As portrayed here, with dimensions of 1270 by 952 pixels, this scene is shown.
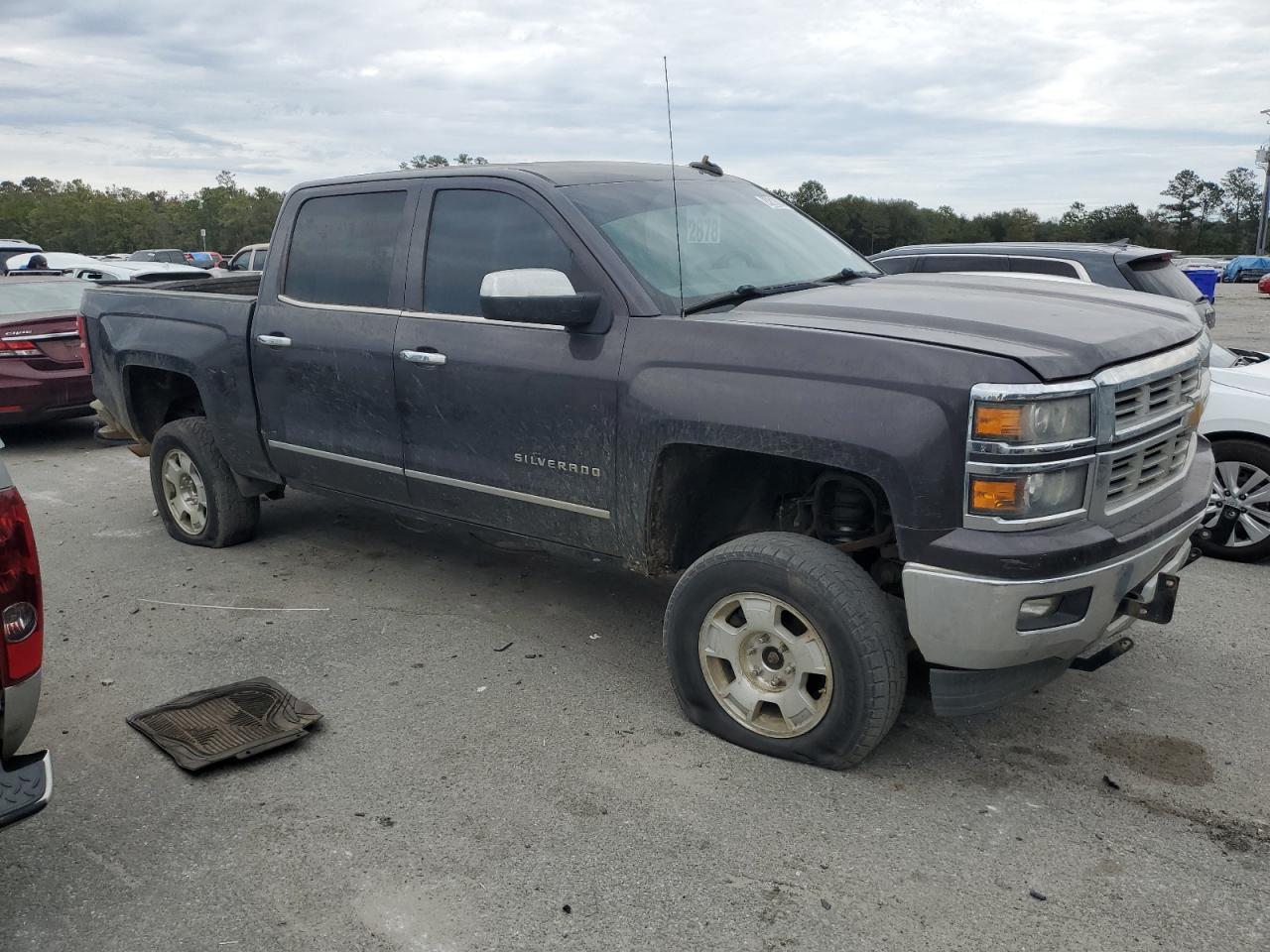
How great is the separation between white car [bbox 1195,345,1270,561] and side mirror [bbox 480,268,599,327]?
3.46 metres

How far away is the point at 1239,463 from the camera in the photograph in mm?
5574

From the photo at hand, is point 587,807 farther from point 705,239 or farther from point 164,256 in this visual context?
point 164,256

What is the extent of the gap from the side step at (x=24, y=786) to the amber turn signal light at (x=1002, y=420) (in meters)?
2.61

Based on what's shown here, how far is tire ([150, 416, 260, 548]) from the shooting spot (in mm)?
5977

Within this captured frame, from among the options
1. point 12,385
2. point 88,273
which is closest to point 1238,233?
point 88,273

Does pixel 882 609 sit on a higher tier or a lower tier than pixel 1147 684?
higher

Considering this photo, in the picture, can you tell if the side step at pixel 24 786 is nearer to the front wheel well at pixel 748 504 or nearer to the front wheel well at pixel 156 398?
the front wheel well at pixel 748 504

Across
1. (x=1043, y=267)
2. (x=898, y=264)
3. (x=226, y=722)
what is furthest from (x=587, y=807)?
(x=898, y=264)

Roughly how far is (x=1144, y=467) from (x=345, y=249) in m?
3.54

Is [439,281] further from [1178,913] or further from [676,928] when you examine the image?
[1178,913]

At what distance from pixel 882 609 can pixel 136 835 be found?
7.89 ft

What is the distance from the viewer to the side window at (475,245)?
14.0ft

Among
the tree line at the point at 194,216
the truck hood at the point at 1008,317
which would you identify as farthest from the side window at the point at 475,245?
the tree line at the point at 194,216

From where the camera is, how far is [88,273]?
18594 mm
